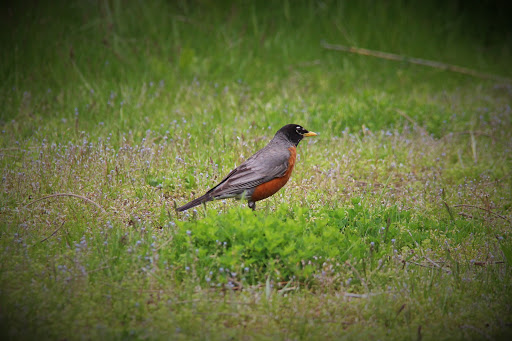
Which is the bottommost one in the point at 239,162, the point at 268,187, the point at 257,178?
the point at 239,162

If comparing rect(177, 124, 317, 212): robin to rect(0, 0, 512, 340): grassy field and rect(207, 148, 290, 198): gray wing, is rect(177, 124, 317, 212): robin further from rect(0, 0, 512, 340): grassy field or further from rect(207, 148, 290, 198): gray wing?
rect(0, 0, 512, 340): grassy field

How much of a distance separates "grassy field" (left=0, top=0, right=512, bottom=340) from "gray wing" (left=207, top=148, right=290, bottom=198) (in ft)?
1.28

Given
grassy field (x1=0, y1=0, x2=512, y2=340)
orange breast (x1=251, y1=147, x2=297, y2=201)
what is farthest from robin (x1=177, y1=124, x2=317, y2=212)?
grassy field (x1=0, y1=0, x2=512, y2=340)

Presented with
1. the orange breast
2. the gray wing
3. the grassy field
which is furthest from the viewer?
the orange breast

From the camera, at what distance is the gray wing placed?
592 cm

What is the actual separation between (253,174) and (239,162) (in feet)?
4.64

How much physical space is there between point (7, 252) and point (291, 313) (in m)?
2.55

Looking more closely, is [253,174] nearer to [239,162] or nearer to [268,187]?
[268,187]

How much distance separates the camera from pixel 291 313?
4.17 m

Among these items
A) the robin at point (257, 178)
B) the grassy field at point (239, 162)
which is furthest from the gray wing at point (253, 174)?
the grassy field at point (239, 162)

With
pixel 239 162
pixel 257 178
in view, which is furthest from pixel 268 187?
pixel 239 162

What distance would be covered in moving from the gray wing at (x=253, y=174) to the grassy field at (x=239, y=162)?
→ 389mm

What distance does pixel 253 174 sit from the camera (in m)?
6.07

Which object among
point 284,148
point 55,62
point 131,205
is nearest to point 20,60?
point 55,62
